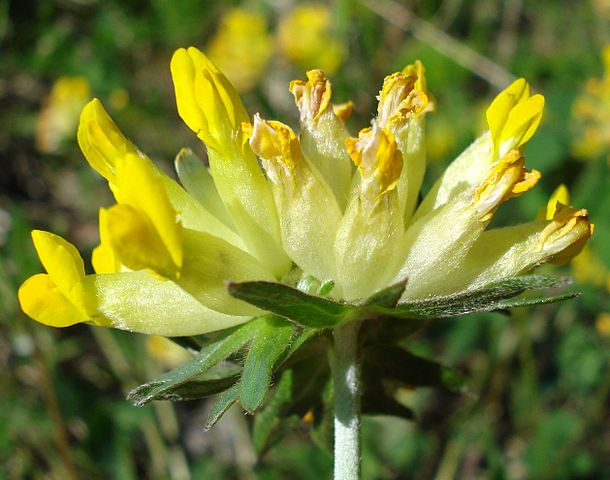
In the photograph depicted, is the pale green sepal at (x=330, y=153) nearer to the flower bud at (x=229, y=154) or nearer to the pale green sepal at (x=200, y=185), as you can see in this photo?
the flower bud at (x=229, y=154)

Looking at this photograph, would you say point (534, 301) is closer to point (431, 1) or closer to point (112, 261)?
point (112, 261)

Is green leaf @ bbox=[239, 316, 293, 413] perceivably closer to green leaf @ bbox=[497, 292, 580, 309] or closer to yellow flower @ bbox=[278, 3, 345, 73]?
green leaf @ bbox=[497, 292, 580, 309]

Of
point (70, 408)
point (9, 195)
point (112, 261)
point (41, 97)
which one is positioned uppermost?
point (41, 97)

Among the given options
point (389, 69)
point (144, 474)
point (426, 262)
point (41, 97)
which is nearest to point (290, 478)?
point (144, 474)

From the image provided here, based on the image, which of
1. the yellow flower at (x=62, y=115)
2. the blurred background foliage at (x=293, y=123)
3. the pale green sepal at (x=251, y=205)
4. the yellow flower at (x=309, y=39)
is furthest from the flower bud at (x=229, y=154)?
the yellow flower at (x=309, y=39)

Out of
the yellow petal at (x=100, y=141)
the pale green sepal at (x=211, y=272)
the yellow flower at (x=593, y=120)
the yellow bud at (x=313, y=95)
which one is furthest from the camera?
the yellow flower at (x=593, y=120)

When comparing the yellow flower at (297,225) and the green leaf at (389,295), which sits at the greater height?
the yellow flower at (297,225)
